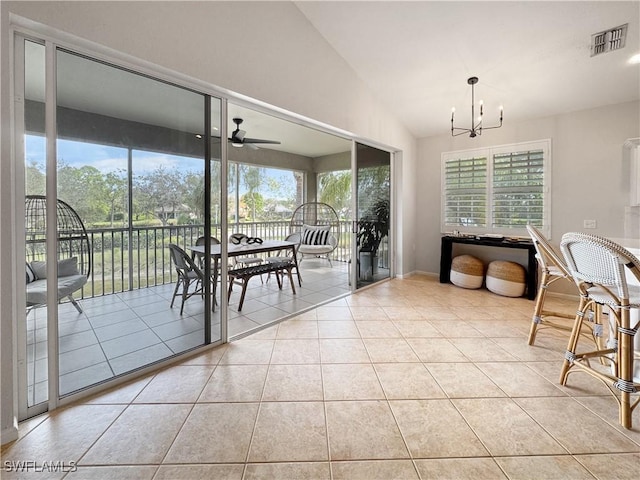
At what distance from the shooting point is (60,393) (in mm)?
1711

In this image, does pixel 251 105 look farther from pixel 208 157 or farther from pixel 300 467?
pixel 300 467

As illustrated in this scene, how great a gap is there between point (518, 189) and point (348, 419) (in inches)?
162

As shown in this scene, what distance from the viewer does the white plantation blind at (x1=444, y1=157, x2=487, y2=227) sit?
4.45m

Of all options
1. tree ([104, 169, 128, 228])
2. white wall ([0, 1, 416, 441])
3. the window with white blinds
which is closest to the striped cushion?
the window with white blinds

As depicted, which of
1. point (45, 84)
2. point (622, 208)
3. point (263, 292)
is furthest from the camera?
point (263, 292)

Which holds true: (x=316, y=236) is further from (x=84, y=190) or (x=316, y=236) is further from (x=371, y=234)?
(x=84, y=190)

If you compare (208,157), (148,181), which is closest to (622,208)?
(208,157)

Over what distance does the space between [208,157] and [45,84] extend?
3.27 ft

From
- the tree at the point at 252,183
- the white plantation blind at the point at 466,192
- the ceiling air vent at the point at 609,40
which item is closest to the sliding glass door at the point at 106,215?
the ceiling air vent at the point at 609,40

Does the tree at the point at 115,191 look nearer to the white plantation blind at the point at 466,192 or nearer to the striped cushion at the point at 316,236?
the striped cushion at the point at 316,236

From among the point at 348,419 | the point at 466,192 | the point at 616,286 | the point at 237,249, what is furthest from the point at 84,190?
the point at 466,192

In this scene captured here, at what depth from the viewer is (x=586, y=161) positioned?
3623 millimetres

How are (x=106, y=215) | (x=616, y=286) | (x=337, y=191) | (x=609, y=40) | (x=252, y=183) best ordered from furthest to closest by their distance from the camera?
1. (x=337, y=191)
2. (x=252, y=183)
3. (x=609, y=40)
4. (x=106, y=215)
5. (x=616, y=286)

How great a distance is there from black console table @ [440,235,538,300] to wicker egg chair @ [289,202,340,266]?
2078mm
